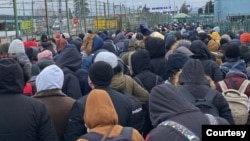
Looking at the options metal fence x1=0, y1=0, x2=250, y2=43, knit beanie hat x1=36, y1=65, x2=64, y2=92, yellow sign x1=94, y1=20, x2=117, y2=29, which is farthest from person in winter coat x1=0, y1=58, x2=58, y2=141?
yellow sign x1=94, y1=20, x2=117, y2=29

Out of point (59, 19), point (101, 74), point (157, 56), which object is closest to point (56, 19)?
point (59, 19)

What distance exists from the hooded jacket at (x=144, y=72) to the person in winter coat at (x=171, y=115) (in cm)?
306

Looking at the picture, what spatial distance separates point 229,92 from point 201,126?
2.51 meters

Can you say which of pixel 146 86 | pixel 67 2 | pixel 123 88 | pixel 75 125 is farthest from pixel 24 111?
pixel 67 2

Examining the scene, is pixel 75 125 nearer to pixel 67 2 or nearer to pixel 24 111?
pixel 24 111

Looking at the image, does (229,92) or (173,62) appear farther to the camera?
(173,62)

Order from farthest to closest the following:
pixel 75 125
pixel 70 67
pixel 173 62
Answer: pixel 70 67
pixel 173 62
pixel 75 125

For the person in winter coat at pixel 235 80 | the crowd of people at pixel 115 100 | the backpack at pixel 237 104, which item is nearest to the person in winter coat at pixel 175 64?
the crowd of people at pixel 115 100

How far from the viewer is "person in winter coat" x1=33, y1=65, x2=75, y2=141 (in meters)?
5.02

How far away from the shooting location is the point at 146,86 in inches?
261

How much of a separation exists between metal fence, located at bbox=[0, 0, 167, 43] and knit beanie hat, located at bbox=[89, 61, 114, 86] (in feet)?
44.4

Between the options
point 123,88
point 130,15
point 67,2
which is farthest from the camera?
point 130,15

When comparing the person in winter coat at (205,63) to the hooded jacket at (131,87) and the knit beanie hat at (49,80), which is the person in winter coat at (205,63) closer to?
the hooded jacket at (131,87)

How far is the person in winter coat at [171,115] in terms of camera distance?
10.8 ft
